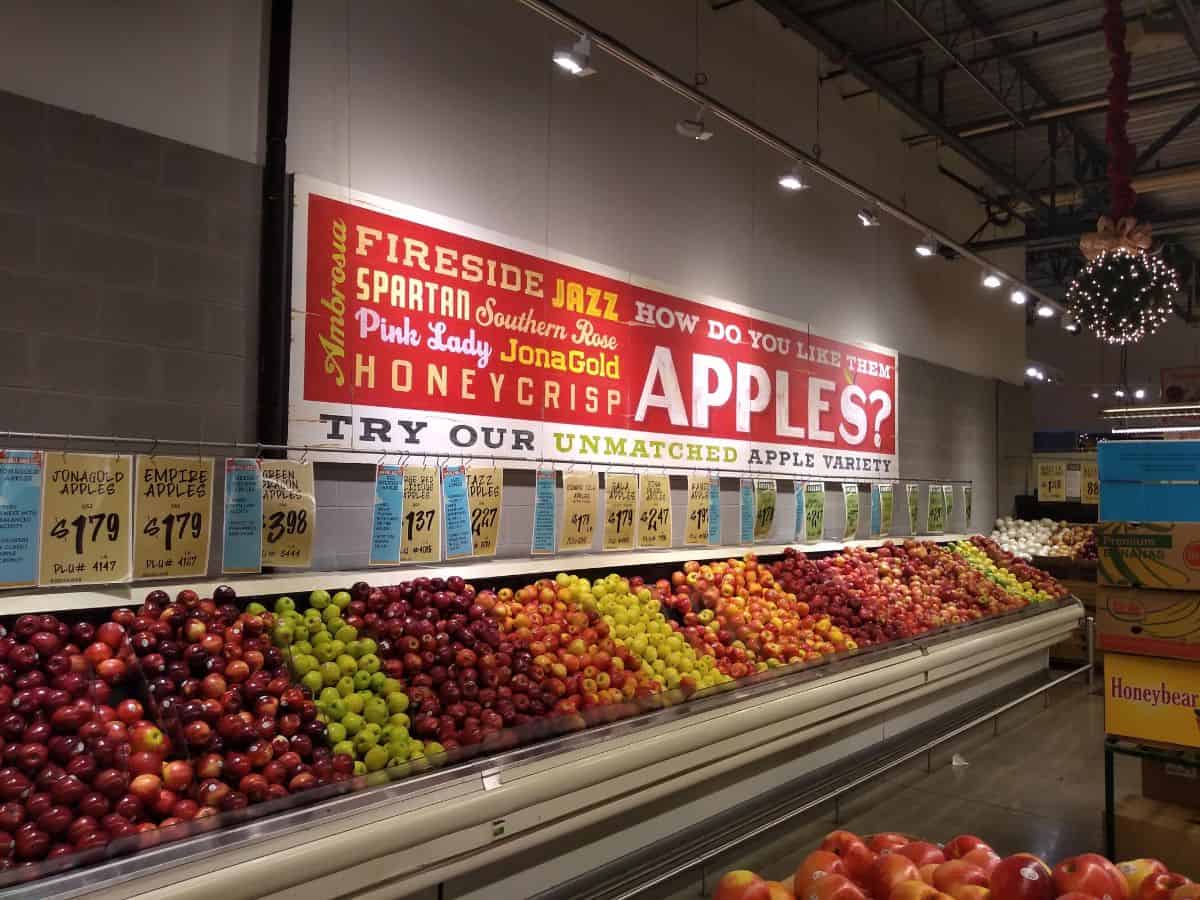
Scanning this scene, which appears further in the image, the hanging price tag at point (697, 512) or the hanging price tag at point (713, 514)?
the hanging price tag at point (713, 514)

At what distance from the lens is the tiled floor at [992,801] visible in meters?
3.93

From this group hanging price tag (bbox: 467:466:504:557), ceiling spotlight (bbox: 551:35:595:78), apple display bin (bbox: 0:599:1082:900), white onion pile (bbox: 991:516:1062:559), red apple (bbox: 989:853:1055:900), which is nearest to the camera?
red apple (bbox: 989:853:1055:900)

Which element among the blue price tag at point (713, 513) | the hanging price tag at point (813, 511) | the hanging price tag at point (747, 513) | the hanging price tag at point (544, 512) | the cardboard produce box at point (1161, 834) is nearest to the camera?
the cardboard produce box at point (1161, 834)

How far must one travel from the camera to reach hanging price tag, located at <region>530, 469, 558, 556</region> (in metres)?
4.31

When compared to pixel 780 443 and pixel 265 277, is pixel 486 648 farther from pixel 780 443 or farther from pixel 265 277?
pixel 780 443

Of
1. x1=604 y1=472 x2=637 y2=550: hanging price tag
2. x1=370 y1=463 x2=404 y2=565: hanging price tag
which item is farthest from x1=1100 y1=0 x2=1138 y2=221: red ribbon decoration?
x1=370 y1=463 x2=404 y2=565: hanging price tag

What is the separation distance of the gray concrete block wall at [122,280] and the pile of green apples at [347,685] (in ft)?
2.72

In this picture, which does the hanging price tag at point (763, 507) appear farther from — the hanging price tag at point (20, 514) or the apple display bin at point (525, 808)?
the hanging price tag at point (20, 514)

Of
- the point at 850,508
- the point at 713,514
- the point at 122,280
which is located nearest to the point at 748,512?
the point at 713,514

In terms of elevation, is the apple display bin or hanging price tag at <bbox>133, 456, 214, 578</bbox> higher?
hanging price tag at <bbox>133, 456, 214, 578</bbox>

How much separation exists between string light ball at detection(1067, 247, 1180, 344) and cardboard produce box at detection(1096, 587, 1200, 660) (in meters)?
3.36

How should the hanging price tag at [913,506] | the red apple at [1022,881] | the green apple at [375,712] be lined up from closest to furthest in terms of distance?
1. the red apple at [1022,881]
2. the green apple at [375,712]
3. the hanging price tag at [913,506]

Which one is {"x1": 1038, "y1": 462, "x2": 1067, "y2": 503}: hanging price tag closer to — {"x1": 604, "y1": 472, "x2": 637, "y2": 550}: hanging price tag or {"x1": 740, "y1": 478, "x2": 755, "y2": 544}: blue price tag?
{"x1": 740, "y1": 478, "x2": 755, "y2": 544}: blue price tag

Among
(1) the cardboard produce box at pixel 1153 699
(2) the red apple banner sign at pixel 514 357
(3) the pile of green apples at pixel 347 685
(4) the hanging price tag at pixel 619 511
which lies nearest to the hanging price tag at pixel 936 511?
(2) the red apple banner sign at pixel 514 357
